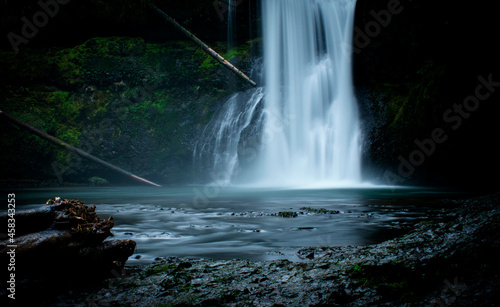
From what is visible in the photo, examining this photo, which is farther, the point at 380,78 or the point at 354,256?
the point at 380,78

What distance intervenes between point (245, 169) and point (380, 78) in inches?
288

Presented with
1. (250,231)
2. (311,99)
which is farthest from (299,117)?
(250,231)

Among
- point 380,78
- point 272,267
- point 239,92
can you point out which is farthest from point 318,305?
point 239,92

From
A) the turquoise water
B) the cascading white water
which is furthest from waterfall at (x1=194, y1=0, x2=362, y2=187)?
the turquoise water

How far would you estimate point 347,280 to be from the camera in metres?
1.89

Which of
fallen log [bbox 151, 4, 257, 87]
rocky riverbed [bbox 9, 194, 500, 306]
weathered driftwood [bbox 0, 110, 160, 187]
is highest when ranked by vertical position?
fallen log [bbox 151, 4, 257, 87]

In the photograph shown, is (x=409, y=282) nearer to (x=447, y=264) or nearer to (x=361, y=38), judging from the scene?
(x=447, y=264)

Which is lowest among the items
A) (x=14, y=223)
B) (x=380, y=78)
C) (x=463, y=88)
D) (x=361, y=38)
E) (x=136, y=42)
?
(x=14, y=223)

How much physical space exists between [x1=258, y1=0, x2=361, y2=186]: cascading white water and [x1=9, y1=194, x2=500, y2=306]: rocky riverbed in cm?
1207

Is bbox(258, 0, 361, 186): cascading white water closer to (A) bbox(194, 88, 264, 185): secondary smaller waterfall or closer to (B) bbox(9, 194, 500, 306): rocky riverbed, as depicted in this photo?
(A) bbox(194, 88, 264, 185): secondary smaller waterfall

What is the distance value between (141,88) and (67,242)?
57.6ft

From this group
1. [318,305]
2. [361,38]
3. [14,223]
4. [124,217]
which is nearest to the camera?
[318,305]

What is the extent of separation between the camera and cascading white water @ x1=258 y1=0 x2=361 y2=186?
1466 centimetres

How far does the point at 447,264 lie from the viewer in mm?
1799
